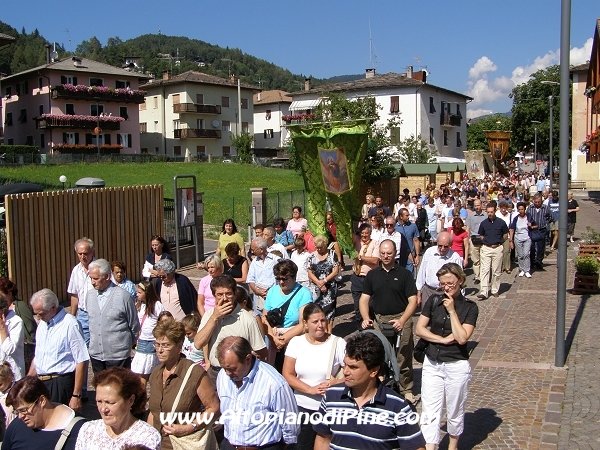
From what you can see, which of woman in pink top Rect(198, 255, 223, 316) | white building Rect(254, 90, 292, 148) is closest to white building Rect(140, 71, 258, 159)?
white building Rect(254, 90, 292, 148)

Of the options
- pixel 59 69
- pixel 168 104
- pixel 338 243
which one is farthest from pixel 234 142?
pixel 338 243

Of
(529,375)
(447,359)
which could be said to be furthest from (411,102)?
(447,359)

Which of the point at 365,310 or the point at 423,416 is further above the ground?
the point at 365,310

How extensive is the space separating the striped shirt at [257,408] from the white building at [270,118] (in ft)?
260

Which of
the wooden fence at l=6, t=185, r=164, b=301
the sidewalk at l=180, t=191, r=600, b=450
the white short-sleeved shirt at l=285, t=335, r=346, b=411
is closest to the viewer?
the white short-sleeved shirt at l=285, t=335, r=346, b=411

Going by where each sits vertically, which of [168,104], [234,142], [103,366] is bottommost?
[103,366]

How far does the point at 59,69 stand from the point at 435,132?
113 ft

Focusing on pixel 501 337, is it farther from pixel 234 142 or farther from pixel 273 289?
pixel 234 142

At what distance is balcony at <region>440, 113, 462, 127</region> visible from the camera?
209ft

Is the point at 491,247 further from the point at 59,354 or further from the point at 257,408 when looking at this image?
the point at 257,408

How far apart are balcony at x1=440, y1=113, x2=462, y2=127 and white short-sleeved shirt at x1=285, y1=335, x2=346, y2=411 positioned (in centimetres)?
6061

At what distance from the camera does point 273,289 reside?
6.64 m

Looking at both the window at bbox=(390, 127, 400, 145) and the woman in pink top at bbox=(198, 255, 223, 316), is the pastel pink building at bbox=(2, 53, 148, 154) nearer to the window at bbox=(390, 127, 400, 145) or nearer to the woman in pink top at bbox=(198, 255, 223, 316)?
the window at bbox=(390, 127, 400, 145)

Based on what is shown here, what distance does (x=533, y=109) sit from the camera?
72812 mm
